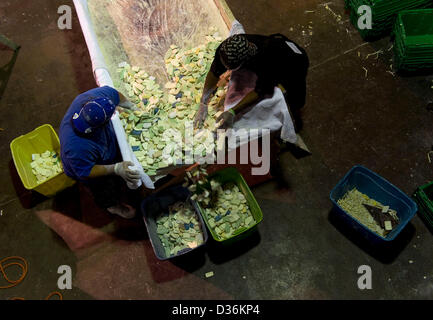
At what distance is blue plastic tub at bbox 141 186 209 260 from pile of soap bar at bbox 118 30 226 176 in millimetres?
368

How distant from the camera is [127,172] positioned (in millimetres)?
3021

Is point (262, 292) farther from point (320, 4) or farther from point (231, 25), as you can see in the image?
point (320, 4)

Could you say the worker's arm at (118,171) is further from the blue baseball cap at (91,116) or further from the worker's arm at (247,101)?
the worker's arm at (247,101)

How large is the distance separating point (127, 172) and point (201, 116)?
0.85 metres

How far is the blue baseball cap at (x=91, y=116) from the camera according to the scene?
2.86 meters

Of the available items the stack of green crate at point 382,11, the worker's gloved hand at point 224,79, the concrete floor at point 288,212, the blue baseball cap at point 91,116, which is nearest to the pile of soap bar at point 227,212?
the concrete floor at point 288,212

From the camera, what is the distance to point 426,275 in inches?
137

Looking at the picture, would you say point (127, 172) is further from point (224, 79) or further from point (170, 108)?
point (224, 79)

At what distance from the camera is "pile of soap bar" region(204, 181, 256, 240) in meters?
→ 3.48

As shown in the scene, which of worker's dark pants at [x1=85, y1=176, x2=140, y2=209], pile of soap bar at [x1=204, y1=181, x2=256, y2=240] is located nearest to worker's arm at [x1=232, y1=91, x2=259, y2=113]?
pile of soap bar at [x1=204, y1=181, x2=256, y2=240]

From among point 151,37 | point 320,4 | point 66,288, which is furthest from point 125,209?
point 320,4

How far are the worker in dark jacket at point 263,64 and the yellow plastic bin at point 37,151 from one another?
5.13ft

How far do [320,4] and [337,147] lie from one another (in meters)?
2.07

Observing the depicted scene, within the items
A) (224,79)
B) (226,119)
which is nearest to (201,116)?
(226,119)
